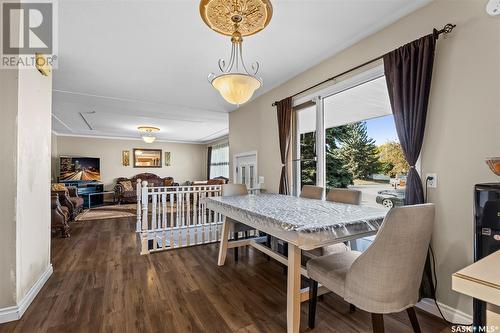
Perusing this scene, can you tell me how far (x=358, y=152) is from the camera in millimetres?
2771

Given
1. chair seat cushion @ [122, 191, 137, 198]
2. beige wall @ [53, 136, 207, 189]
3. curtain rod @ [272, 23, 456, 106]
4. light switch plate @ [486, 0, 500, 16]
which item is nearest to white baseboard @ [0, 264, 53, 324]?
curtain rod @ [272, 23, 456, 106]

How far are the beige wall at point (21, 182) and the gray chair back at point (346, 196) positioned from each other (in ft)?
9.51

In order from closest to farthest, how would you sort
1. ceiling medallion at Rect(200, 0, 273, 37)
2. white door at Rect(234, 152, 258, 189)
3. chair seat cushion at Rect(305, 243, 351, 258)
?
1. ceiling medallion at Rect(200, 0, 273, 37)
2. chair seat cushion at Rect(305, 243, 351, 258)
3. white door at Rect(234, 152, 258, 189)

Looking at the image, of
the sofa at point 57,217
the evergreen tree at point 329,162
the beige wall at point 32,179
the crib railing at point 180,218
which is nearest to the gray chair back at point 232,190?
the crib railing at point 180,218

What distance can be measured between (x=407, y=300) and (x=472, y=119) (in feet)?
4.59

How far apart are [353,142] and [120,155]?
29.6 feet

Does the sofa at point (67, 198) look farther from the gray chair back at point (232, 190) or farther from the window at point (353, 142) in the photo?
the window at point (353, 142)

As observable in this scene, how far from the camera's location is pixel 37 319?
180 cm

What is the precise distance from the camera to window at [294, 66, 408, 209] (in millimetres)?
2387

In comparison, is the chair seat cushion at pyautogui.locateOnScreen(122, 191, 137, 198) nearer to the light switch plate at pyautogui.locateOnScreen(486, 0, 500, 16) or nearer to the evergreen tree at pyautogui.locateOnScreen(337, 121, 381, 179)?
the evergreen tree at pyautogui.locateOnScreen(337, 121, 381, 179)

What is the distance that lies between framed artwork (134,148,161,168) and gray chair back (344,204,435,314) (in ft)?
31.5

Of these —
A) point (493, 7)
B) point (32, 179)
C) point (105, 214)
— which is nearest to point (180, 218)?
point (32, 179)

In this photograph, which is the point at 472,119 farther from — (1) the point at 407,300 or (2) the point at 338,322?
(2) the point at 338,322

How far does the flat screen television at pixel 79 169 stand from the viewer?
307 inches
